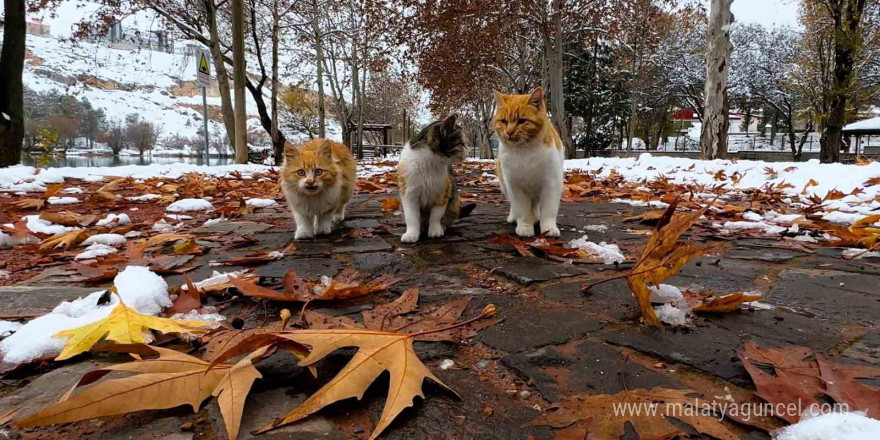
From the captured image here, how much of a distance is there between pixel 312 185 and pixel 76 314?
1831 mm

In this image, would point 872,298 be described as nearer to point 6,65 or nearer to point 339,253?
point 339,253

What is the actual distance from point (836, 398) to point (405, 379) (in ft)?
3.25

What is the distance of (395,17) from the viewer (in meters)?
18.8

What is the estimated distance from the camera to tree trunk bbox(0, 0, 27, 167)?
790 centimetres

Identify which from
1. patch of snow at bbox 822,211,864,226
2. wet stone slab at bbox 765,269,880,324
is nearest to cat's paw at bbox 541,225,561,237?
wet stone slab at bbox 765,269,880,324

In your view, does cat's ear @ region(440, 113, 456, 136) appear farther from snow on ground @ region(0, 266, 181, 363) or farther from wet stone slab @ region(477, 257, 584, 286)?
snow on ground @ region(0, 266, 181, 363)

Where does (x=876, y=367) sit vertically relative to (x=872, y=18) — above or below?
below

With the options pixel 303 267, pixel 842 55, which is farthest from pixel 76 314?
pixel 842 55

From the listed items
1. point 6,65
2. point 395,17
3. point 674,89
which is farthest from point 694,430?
point 674,89

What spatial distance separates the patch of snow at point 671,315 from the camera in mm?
1481

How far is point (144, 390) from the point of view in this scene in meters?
0.93

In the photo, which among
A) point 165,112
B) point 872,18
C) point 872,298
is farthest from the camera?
point 165,112

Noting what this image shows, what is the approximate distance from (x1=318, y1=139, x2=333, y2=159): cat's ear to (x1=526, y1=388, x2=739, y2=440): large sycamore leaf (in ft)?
9.50

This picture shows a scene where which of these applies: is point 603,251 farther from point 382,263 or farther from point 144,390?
point 144,390
